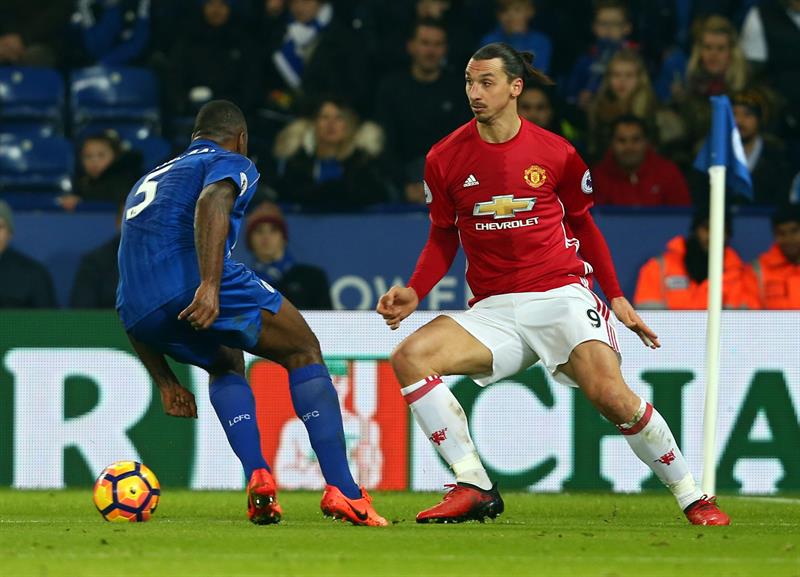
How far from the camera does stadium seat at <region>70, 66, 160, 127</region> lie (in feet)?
48.3

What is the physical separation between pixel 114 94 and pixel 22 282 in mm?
3339

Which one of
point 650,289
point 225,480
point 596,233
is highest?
point 596,233

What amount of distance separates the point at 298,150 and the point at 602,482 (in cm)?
391

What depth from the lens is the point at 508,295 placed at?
26.0 feet

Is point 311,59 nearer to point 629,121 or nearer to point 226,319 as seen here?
point 629,121

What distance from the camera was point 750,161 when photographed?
511 inches

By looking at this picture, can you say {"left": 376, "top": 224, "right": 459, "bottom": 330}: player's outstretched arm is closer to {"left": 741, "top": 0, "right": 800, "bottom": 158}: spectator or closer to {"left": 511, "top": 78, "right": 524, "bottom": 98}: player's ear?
{"left": 511, "top": 78, "right": 524, "bottom": 98}: player's ear

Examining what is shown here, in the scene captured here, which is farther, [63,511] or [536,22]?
[536,22]

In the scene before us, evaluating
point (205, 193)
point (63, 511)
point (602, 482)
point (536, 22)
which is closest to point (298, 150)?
point (536, 22)

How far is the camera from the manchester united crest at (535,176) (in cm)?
783

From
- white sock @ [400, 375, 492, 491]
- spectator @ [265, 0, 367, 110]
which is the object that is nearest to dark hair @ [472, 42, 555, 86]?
white sock @ [400, 375, 492, 491]

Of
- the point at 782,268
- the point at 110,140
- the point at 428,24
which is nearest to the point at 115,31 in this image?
the point at 110,140

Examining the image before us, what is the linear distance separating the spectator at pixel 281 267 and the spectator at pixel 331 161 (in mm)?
526

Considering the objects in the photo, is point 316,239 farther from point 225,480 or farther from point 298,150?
point 225,480
